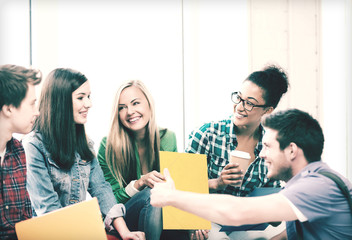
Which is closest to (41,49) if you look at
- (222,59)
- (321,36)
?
(222,59)

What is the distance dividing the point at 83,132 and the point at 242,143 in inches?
33.9

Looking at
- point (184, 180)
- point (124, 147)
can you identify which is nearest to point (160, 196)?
point (184, 180)

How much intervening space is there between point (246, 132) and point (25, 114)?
1.18 metres

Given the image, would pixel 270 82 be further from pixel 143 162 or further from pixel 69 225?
pixel 69 225

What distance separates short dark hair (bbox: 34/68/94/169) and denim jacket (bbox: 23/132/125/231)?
4 cm

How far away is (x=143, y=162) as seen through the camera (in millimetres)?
2084

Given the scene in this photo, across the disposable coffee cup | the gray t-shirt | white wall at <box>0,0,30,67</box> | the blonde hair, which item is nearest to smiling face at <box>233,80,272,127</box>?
the disposable coffee cup

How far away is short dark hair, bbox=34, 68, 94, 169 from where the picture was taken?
5.38ft

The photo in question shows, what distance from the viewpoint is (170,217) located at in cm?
166

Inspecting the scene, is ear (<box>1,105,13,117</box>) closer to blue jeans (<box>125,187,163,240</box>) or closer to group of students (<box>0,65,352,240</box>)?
group of students (<box>0,65,352,240</box>)

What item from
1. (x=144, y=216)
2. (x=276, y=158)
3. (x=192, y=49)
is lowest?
(x=144, y=216)

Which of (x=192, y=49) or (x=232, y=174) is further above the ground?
(x=192, y=49)

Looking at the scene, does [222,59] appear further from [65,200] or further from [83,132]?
[65,200]

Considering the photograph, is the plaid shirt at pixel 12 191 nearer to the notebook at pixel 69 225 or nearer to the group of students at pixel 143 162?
the group of students at pixel 143 162
